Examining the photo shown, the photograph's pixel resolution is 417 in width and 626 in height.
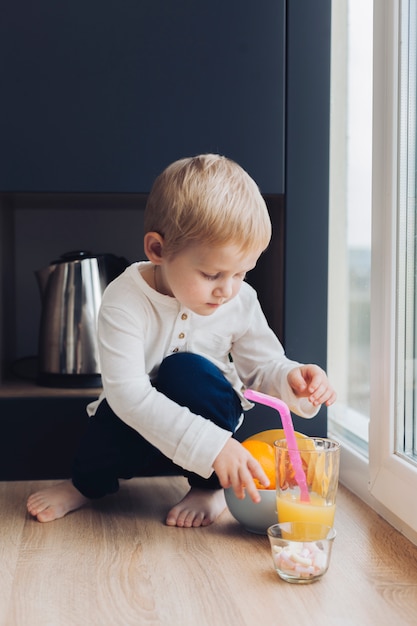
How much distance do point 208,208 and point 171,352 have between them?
0.94 feet

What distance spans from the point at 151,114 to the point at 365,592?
2.92 feet

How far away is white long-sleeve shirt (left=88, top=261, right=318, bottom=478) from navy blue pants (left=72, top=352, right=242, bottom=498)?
0.04m

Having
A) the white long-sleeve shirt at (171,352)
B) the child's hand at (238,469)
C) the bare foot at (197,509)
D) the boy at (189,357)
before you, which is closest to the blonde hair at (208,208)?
the boy at (189,357)

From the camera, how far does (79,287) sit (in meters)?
1.59

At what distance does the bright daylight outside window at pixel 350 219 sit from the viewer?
5.25 feet

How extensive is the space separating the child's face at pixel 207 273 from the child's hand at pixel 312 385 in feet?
0.59

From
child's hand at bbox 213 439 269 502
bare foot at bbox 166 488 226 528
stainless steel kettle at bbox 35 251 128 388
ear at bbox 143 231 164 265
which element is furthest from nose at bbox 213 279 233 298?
stainless steel kettle at bbox 35 251 128 388

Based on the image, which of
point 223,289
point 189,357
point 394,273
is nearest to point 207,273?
point 223,289

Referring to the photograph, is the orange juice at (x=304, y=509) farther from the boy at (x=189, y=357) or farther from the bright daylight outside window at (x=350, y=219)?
the bright daylight outside window at (x=350, y=219)

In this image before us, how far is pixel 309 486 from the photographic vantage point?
106cm

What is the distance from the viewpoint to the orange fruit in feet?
3.76

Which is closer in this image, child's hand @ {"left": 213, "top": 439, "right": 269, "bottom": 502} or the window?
child's hand @ {"left": 213, "top": 439, "right": 269, "bottom": 502}

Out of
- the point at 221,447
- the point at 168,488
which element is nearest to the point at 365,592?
the point at 221,447

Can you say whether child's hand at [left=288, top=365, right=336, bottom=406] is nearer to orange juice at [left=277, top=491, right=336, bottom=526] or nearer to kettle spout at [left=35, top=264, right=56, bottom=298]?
orange juice at [left=277, top=491, right=336, bottom=526]
